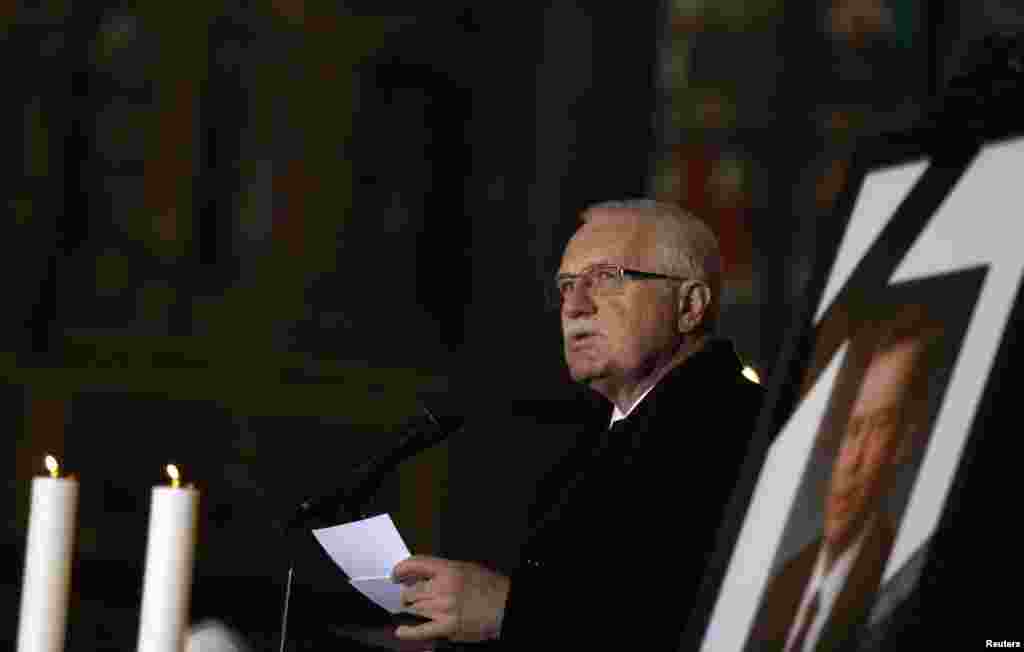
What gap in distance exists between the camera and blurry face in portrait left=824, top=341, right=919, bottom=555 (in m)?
1.06

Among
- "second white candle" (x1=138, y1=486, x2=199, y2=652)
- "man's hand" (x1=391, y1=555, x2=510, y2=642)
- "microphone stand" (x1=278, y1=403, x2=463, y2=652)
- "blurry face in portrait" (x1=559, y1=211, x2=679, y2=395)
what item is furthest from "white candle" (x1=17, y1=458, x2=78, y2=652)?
"blurry face in portrait" (x1=559, y1=211, x2=679, y2=395)

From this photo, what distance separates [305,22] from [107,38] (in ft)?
3.04

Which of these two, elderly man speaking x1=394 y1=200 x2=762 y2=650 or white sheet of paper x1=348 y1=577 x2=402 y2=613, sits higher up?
elderly man speaking x1=394 y1=200 x2=762 y2=650

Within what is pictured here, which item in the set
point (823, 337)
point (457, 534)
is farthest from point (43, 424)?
point (823, 337)

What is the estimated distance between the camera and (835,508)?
1095 millimetres

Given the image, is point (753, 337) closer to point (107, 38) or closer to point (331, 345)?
point (331, 345)

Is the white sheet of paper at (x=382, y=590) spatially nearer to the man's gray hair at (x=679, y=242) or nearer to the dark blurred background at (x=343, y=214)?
the man's gray hair at (x=679, y=242)

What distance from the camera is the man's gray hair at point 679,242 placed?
289 centimetres

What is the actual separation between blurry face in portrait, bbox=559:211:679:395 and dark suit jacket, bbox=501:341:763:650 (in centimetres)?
14

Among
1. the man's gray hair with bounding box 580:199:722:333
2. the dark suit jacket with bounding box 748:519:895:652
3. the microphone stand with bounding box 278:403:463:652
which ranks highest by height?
the man's gray hair with bounding box 580:199:722:333

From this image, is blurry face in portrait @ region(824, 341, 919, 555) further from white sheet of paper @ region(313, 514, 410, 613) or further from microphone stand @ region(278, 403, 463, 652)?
white sheet of paper @ region(313, 514, 410, 613)

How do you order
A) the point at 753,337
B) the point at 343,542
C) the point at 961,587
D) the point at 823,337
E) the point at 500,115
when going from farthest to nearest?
the point at 500,115
the point at 753,337
the point at 343,542
the point at 823,337
the point at 961,587

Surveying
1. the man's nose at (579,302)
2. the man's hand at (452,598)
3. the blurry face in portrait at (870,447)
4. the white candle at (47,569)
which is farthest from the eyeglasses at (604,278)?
the blurry face in portrait at (870,447)

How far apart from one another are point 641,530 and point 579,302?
61cm
